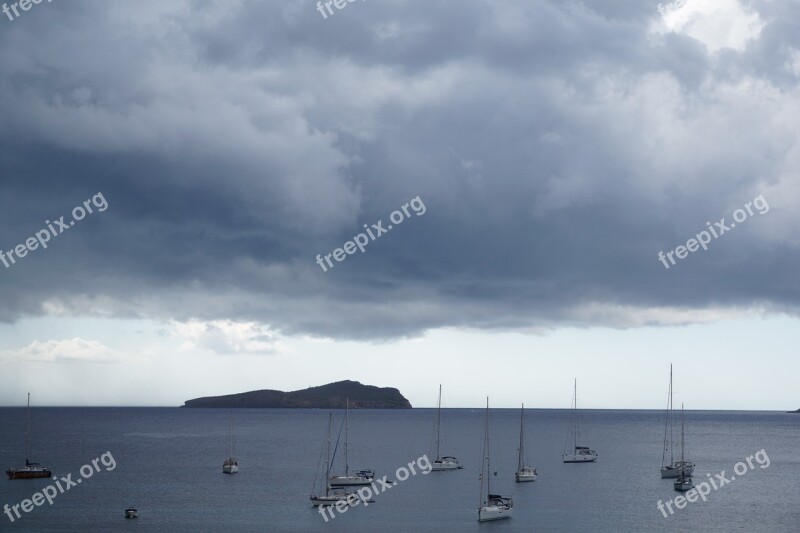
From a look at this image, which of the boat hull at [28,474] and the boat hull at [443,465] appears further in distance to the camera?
the boat hull at [443,465]

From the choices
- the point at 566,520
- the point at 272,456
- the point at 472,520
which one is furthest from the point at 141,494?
the point at 272,456

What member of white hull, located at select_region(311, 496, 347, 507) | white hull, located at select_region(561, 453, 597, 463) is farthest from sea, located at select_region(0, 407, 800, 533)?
white hull, located at select_region(561, 453, 597, 463)

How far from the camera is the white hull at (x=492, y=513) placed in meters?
104

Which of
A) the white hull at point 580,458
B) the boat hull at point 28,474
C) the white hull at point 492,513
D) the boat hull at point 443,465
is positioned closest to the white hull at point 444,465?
the boat hull at point 443,465

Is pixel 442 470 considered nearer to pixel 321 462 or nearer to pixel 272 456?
pixel 321 462

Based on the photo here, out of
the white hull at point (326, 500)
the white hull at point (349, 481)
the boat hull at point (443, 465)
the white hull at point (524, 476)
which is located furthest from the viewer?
the boat hull at point (443, 465)

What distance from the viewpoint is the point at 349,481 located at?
138m

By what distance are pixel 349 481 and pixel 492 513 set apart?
37967mm

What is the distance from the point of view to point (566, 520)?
107 metres

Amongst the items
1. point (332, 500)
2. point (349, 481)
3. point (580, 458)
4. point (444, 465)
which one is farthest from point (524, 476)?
point (580, 458)

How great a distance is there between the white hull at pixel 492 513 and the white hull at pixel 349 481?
36.6m

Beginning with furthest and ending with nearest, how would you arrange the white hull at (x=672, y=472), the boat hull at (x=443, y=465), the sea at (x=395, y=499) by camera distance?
1. the boat hull at (x=443, y=465)
2. the white hull at (x=672, y=472)
3. the sea at (x=395, y=499)

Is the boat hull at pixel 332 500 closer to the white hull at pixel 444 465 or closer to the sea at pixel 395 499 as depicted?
the sea at pixel 395 499

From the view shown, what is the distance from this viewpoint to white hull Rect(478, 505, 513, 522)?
→ 104m
